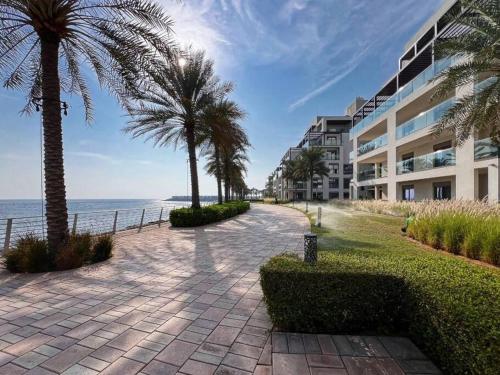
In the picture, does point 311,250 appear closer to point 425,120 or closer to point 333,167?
point 425,120

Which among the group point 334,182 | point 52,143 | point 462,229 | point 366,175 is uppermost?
point 334,182

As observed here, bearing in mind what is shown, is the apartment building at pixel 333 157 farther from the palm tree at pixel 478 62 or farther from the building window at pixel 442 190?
the palm tree at pixel 478 62

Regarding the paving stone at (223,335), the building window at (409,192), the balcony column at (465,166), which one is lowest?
the paving stone at (223,335)

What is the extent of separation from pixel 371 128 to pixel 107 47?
2590 cm

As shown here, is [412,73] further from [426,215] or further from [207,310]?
[207,310]

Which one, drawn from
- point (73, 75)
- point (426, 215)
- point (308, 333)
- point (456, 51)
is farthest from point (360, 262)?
point (456, 51)

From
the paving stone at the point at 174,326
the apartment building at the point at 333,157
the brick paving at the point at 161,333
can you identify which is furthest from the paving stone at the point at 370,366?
the apartment building at the point at 333,157

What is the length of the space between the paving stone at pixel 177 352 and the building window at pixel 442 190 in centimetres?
2189

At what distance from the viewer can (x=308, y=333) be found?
3.28m

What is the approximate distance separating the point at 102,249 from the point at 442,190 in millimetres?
22405

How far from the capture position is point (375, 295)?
322cm

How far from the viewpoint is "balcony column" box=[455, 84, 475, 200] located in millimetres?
14297

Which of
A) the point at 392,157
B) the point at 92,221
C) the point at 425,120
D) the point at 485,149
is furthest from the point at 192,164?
the point at 392,157

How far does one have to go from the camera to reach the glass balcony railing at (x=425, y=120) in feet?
50.9
